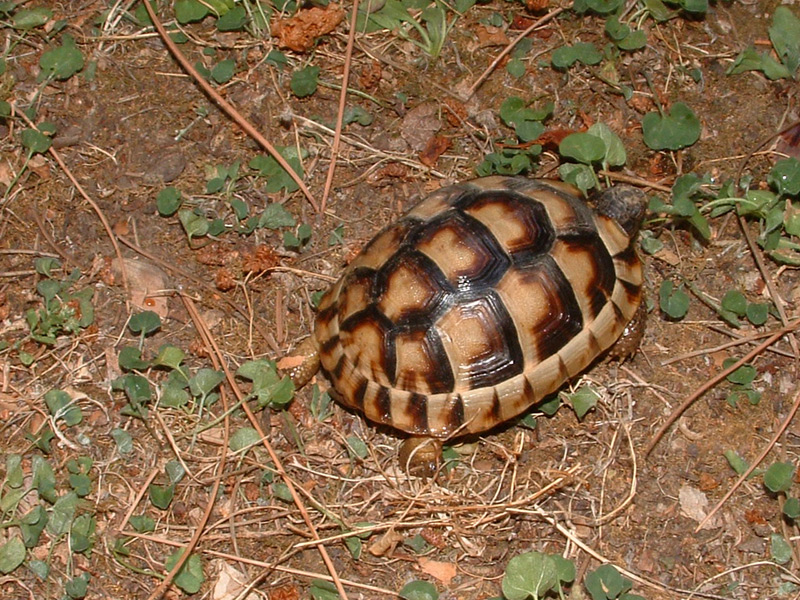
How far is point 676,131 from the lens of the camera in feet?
12.3

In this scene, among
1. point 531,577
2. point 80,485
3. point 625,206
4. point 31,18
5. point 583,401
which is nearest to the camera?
point 531,577

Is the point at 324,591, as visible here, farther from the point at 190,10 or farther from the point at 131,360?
the point at 190,10

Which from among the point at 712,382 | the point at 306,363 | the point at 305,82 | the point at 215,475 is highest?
the point at 305,82

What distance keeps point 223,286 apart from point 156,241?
39 centimetres

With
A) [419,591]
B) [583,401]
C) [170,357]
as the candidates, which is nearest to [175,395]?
[170,357]

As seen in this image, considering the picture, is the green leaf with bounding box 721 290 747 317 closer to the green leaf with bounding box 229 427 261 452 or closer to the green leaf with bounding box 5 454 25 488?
the green leaf with bounding box 229 427 261 452

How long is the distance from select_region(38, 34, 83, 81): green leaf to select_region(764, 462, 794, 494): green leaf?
336 centimetres

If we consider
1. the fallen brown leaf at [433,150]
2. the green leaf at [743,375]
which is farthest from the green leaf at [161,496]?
the green leaf at [743,375]

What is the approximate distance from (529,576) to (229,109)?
231cm

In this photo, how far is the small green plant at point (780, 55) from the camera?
3.87 metres

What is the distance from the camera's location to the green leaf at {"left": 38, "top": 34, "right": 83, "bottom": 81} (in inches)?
152

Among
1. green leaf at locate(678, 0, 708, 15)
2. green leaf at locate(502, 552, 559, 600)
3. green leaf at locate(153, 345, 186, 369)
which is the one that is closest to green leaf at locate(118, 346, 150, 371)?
green leaf at locate(153, 345, 186, 369)

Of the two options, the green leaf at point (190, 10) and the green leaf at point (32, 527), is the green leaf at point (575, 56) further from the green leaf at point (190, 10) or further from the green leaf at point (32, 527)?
the green leaf at point (32, 527)

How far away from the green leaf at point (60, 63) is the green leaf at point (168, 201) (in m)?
0.74
